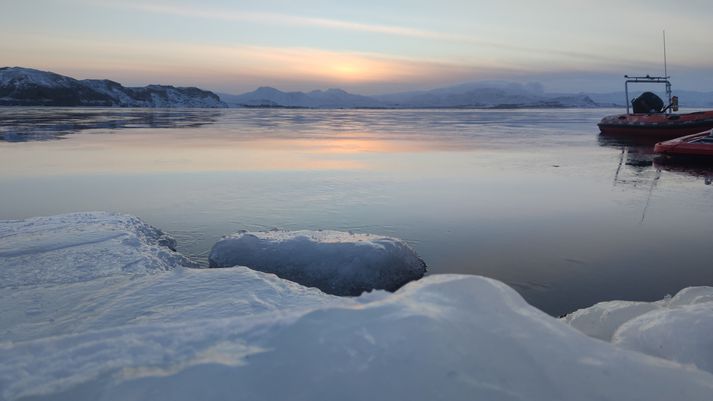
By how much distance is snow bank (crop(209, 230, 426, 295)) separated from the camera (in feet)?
18.6

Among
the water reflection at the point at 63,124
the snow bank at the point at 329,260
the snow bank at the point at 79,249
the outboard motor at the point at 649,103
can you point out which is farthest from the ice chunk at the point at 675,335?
the outboard motor at the point at 649,103

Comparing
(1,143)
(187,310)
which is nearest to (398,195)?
(187,310)

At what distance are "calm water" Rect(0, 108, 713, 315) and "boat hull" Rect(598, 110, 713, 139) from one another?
6.96 metres

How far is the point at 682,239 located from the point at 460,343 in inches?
258

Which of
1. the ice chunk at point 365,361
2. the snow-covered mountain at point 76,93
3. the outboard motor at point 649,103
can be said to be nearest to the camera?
the ice chunk at point 365,361

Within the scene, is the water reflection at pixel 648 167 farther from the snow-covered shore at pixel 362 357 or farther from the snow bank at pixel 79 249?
the snow bank at pixel 79 249

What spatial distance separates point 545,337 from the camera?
2.83 meters

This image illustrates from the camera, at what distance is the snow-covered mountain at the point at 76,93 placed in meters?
137

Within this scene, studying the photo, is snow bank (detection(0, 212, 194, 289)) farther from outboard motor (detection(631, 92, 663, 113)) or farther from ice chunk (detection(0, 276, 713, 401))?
outboard motor (detection(631, 92, 663, 113))

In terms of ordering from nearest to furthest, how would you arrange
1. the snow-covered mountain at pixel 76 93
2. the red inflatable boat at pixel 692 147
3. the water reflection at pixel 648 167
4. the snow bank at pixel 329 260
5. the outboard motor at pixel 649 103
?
the snow bank at pixel 329 260 → the water reflection at pixel 648 167 → the red inflatable boat at pixel 692 147 → the outboard motor at pixel 649 103 → the snow-covered mountain at pixel 76 93

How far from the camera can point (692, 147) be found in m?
16.5

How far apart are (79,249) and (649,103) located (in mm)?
30437

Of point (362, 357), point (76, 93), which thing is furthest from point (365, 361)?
point (76, 93)

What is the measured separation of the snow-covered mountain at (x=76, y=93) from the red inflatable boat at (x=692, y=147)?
144134 mm
